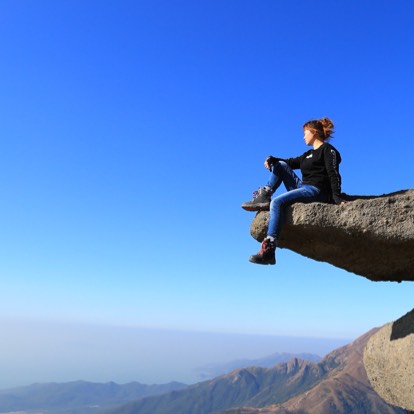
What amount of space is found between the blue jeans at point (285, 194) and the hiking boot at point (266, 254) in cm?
23

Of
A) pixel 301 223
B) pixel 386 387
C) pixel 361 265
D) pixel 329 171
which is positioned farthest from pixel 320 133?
pixel 386 387

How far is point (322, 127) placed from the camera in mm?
9695

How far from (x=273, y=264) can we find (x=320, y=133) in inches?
125

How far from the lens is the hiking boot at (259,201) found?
31.5 feet

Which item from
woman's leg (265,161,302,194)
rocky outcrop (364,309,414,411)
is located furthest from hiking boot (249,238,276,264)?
rocky outcrop (364,309,414,411)

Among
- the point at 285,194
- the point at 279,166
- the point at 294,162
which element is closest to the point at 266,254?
the point at 285,194

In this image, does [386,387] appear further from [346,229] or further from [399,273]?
[346,229]

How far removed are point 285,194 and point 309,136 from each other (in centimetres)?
161

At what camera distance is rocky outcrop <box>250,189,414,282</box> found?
920 cm

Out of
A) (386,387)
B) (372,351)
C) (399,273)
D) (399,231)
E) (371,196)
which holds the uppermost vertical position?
(371,196)

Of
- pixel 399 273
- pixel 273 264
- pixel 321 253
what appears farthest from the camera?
pixel 399 273

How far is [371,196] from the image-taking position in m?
10.6

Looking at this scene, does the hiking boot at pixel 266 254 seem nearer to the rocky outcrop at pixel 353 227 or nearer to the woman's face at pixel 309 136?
the rocky outcrop at pixel 353 227

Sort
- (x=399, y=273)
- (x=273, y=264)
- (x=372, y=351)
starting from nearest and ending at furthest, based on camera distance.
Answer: (x=273, y=264), (x=399, y=273), (x=372, y=351)
